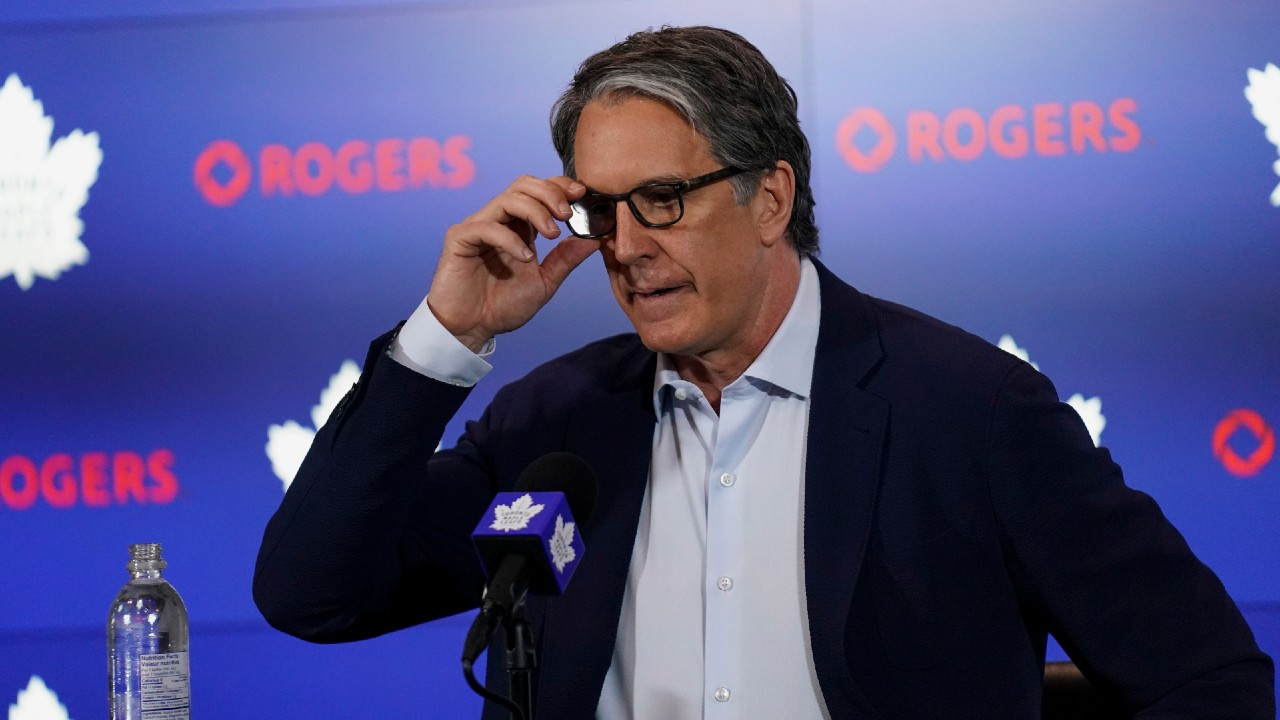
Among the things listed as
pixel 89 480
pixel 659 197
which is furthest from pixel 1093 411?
pixel 89 480

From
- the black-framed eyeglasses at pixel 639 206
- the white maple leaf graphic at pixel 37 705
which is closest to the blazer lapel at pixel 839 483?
the black-framed eyeglasses at pixel 639 206

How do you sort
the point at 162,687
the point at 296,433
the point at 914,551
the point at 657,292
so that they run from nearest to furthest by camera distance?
the point at 162,687 < the point at 914,551 < the point at 657,292 < the point at 296,433

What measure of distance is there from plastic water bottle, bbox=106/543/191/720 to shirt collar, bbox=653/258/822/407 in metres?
0.77

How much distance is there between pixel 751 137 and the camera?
1975 mm

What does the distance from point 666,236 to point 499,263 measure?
0.27m

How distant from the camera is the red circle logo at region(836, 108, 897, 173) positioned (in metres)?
2.97

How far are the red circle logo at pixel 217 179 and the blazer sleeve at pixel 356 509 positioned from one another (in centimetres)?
144

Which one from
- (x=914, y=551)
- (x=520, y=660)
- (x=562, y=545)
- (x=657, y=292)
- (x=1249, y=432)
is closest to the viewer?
(x=520, y=660)

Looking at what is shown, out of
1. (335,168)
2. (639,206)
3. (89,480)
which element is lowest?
(89,480)

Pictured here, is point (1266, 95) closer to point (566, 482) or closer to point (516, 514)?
point (566, 482)

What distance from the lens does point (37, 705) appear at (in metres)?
3.15

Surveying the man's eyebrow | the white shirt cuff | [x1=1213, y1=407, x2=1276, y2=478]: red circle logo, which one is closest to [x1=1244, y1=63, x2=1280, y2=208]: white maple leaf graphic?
[x1=1213, y1=407, x2=1276, y2=478]: red circle logo

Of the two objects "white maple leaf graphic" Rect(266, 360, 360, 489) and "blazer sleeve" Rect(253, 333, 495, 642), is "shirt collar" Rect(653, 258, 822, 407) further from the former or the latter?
"white maple leaf graphic" Rect(266, 360, 360, 489)

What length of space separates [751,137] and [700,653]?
0.76m
